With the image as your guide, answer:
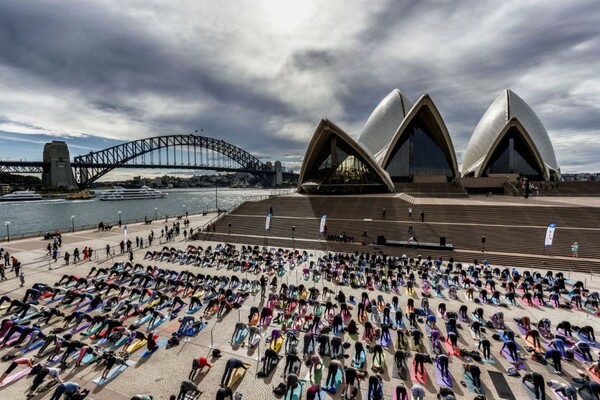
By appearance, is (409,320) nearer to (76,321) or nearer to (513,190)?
(76,321)

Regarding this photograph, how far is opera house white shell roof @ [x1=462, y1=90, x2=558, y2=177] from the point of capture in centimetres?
4869

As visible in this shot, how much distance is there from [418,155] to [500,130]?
1405cm

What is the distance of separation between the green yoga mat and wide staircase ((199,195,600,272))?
12.2 m

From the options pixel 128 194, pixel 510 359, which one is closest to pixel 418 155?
pixel 510 359

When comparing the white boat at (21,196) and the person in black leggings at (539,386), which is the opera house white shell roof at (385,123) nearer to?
the person in black leggings at (539,386)

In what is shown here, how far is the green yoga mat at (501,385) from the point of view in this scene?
6.59 meters

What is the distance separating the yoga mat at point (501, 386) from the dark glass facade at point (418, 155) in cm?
4276

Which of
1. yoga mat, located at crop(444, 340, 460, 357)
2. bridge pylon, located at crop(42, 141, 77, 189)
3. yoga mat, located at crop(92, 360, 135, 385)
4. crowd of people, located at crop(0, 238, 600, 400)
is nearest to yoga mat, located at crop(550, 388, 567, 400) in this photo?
crowd of people, located at crop(0, 238, 600, 400)

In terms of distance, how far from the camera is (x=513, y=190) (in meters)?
40.1

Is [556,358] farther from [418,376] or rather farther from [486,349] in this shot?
[418,376]

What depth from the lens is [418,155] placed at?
4738 cm

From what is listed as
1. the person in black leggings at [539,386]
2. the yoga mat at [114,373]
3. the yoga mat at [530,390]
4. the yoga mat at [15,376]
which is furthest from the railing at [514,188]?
the yoga mat at [15,376]

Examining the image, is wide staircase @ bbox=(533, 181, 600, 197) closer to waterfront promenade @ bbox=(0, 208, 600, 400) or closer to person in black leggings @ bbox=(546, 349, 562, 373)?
waterfront promenade @ bbox=(0, 208, 600, 400)

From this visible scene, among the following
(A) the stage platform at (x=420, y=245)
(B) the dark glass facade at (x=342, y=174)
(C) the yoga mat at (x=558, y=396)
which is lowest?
(C) the yoga mat at (x=558, y=396)
